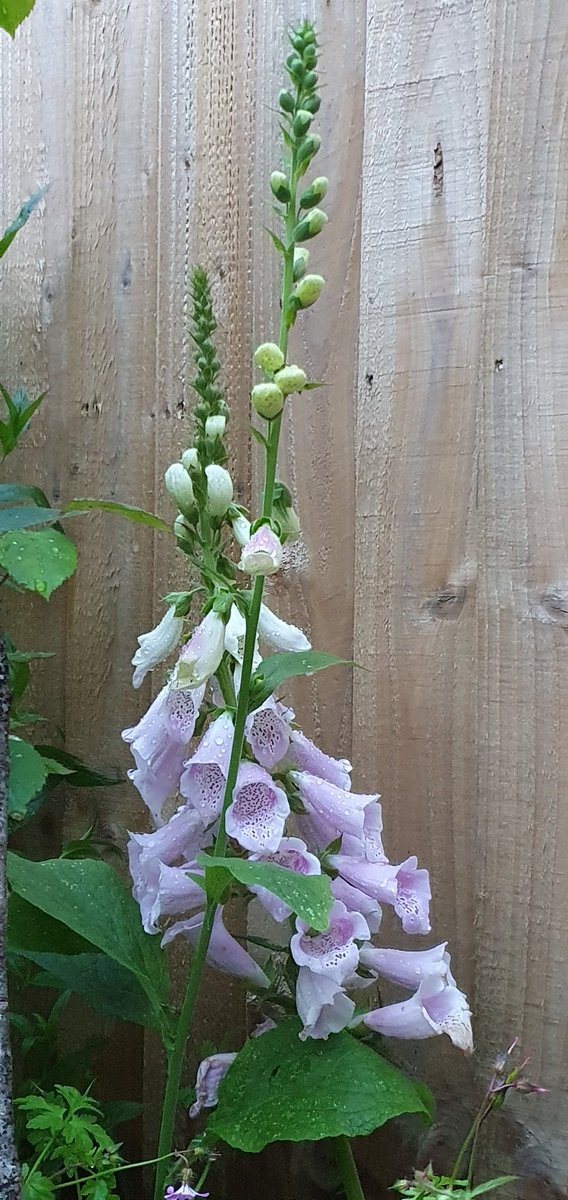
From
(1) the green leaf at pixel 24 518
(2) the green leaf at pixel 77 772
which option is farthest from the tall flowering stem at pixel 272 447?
(2) the green leaf at pixel 77 772

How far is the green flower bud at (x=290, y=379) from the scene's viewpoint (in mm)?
527

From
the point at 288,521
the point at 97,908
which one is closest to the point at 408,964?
the point at 97,908

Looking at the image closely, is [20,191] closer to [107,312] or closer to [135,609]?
[107,312]

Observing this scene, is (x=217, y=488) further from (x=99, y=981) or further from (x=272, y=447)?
(x=99, y=981)

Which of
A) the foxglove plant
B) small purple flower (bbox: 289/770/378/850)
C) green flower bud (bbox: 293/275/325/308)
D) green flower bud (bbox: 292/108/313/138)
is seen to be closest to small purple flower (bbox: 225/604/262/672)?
the foxglove plant

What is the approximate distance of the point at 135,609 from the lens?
3.20ft

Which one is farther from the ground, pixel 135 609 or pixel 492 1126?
pixel 135 609

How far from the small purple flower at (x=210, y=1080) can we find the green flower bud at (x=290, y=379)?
1.69 ft

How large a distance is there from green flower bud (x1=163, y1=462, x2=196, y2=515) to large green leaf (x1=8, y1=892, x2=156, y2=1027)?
1.20 feet

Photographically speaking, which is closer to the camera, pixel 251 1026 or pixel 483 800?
pixel 483 800

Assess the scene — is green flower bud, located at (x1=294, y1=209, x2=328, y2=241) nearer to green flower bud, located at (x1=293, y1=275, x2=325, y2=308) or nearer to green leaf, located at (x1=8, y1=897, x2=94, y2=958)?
green flower bud, located at (x1=293, y1=275, x2=325, y2=308)

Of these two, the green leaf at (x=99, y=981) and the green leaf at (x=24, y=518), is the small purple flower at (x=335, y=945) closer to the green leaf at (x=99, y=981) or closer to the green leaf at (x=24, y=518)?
the green leaf at (x=99, y=981)

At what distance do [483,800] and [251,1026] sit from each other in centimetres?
36

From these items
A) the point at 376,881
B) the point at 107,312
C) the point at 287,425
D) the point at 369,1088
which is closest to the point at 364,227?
the point at 287,425
